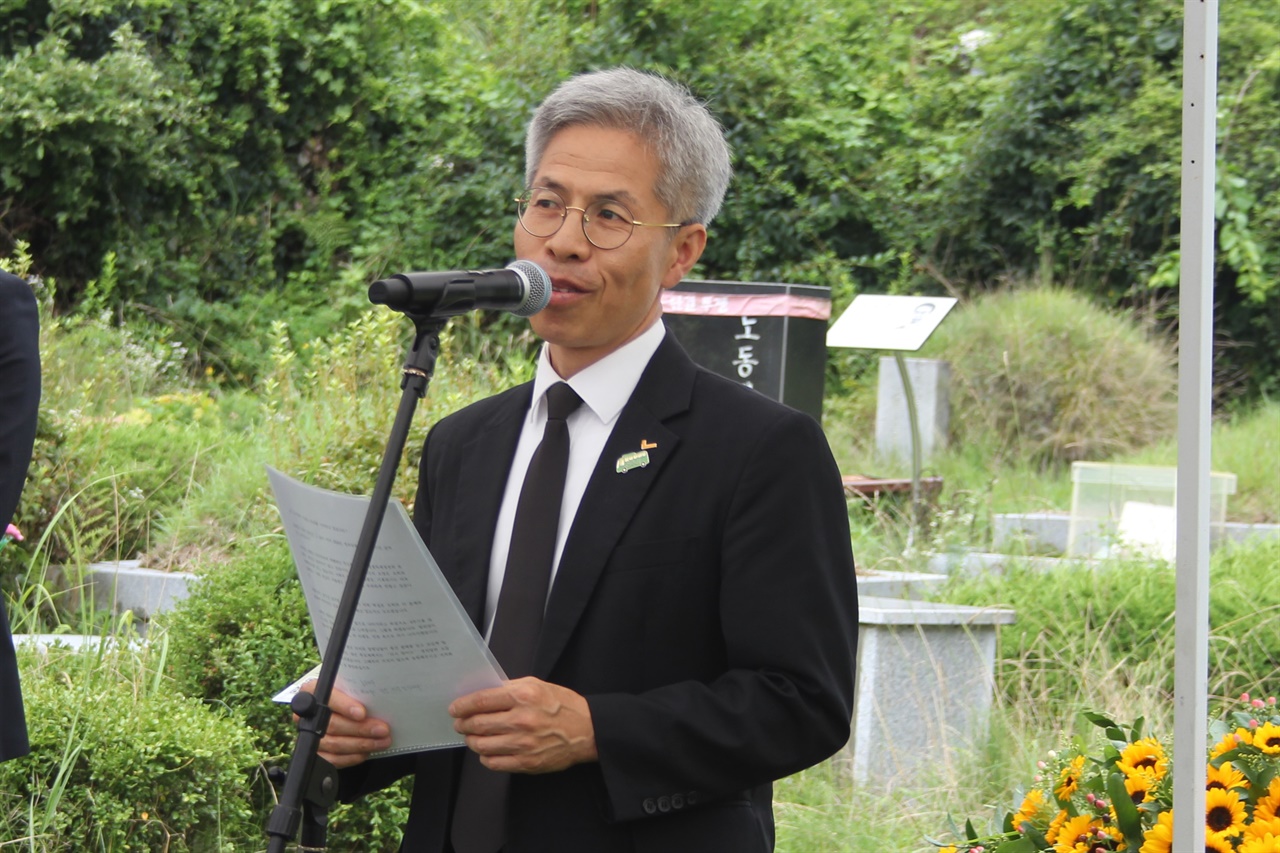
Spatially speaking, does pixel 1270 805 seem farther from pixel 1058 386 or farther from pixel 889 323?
pixel 1058 386

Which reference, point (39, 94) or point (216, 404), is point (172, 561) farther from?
point (39, 94)

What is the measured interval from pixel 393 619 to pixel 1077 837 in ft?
5.19

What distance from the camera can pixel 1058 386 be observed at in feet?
35.6

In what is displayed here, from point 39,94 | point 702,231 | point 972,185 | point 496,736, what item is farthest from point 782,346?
point 972,185

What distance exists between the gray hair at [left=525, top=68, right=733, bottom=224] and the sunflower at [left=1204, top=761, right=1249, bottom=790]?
1392 mm

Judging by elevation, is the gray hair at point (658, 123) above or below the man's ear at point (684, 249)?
above

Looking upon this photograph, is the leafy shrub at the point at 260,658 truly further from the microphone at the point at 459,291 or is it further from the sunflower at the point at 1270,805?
the microphone at the point at 459,291

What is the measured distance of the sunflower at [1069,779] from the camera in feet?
9.89

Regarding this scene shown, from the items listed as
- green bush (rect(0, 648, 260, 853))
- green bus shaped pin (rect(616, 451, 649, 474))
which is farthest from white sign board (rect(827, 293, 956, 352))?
green bus shaped pin (rect(616, 451, 649, 474))

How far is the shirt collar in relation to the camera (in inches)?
86.0

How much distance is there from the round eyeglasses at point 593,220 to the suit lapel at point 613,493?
0.19 m

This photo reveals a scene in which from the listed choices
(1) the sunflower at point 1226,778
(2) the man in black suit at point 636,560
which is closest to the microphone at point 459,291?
(2) the man in black suit at point 636,560

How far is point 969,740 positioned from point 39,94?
868 cm

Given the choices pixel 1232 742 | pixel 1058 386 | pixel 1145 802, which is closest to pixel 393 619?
pixel 1145 802
